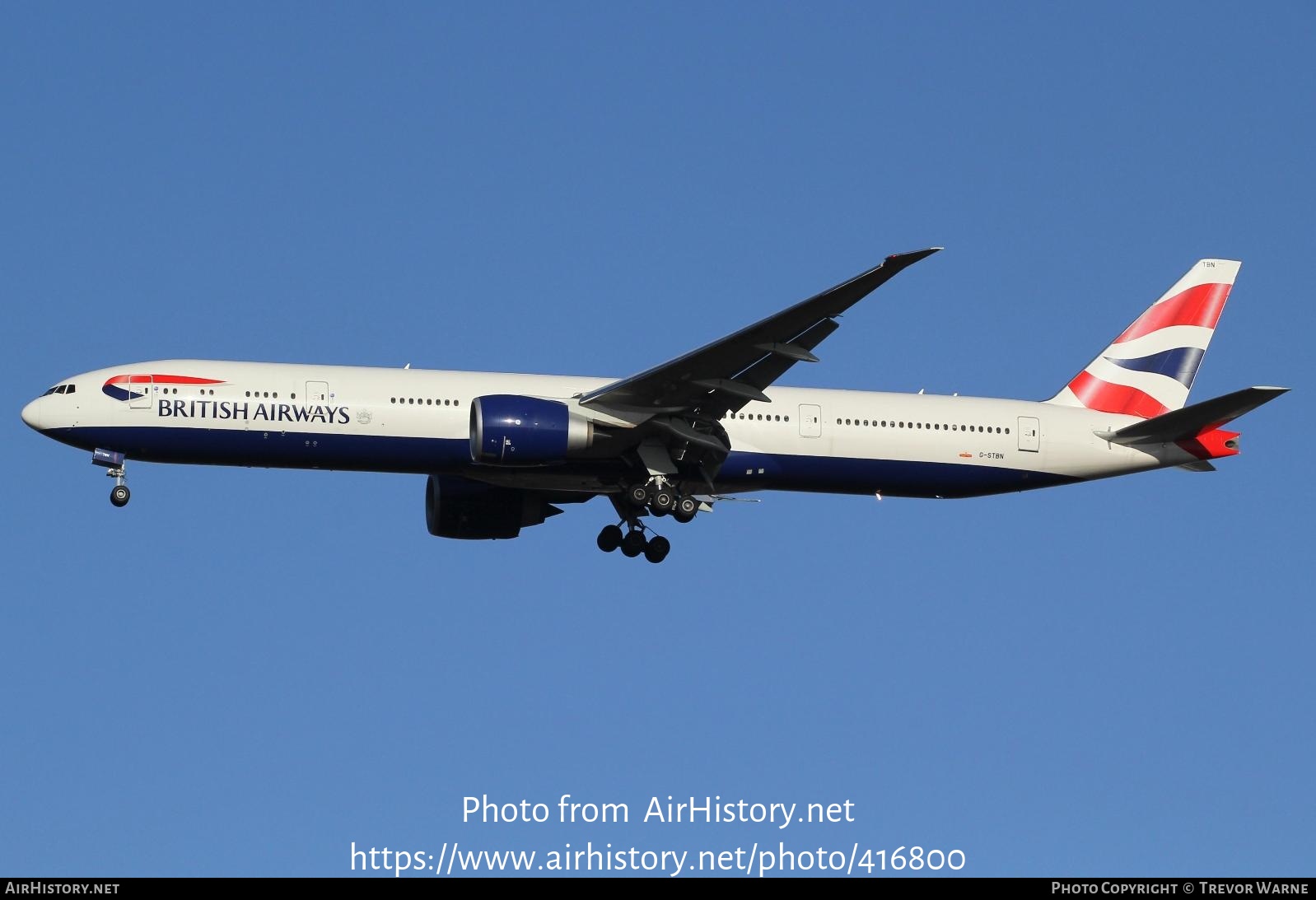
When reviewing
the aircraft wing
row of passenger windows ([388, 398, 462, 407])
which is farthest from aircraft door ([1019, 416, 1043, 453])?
row of passenger windows ([388, 398, 462, 407])

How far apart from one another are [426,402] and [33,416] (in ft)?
28.0

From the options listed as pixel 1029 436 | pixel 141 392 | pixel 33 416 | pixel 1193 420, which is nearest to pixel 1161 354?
pixel 1193 420

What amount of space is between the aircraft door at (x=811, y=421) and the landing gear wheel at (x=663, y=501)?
3.32 meters

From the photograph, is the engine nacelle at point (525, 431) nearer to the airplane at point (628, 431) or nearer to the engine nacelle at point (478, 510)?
the airplane at point (628, 431)

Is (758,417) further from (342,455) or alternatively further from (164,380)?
(164,380)

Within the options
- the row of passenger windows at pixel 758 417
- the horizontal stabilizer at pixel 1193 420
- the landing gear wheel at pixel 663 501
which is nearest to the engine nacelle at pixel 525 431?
the landing gear wheel at pixel 663 501

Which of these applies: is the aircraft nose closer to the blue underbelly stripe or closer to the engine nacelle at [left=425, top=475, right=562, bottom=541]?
the blue underbelly stripe

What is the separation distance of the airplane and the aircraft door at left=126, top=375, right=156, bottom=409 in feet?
0.16

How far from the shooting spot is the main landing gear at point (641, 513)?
43312 mm

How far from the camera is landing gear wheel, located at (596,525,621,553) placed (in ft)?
151

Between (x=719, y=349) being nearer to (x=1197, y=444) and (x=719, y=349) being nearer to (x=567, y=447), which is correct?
(x=567, y=447)

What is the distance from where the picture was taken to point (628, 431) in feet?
139
